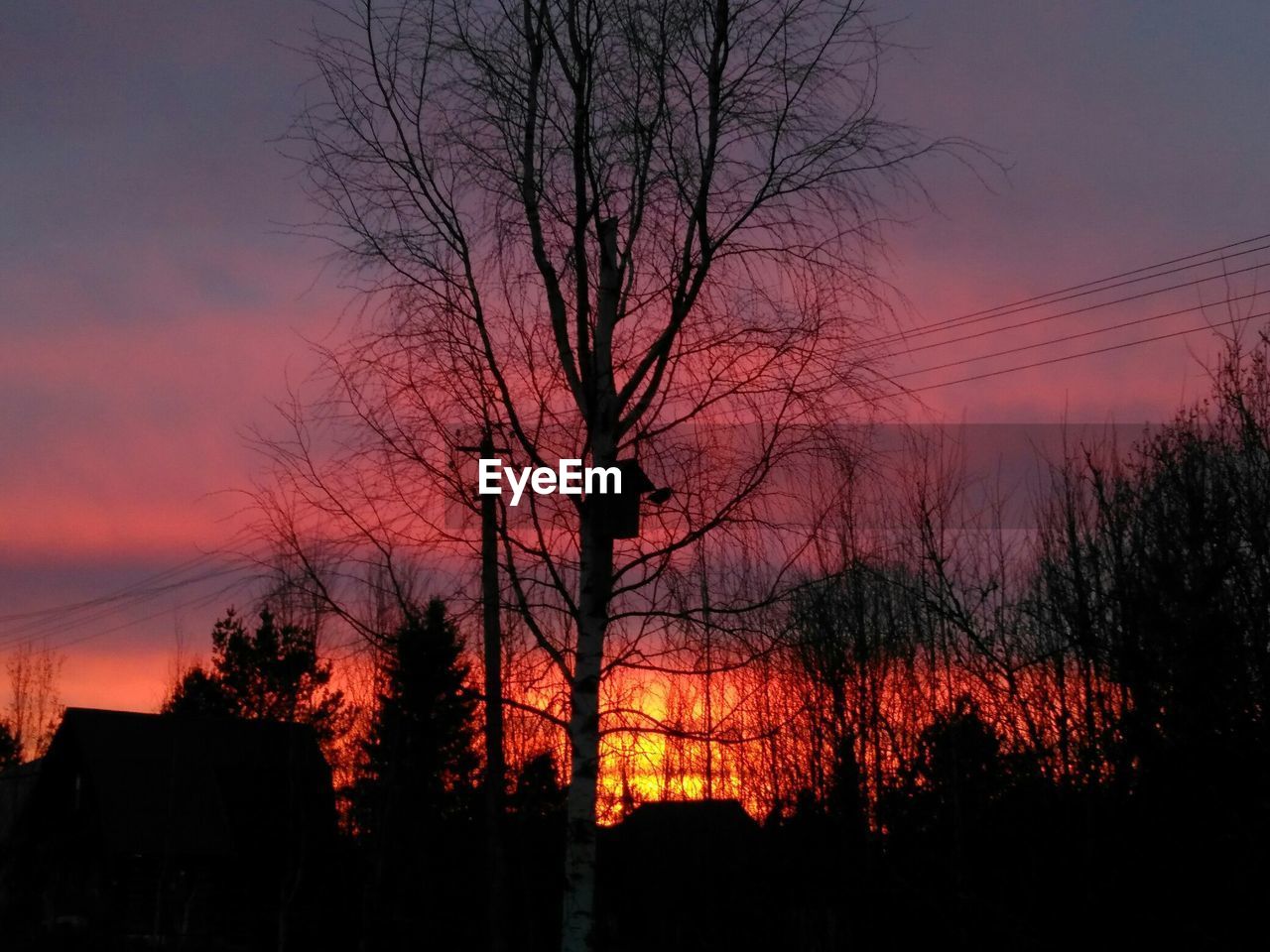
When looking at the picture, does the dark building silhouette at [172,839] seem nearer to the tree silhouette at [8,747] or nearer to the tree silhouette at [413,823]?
the tree silhouette at [413,823]

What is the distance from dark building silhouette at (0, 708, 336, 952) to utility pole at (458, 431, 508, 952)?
397cm

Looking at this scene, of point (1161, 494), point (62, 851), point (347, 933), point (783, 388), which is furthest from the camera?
point (62, 851)

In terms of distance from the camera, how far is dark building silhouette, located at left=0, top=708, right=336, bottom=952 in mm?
20094

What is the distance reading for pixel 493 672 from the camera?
1255 centimetres

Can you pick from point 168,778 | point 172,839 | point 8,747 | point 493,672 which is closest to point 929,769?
point 493,672

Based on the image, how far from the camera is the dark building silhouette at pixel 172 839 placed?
20.1 meters

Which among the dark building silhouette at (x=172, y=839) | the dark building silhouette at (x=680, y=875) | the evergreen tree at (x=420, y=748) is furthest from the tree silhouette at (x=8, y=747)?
the dark building silhouette at (x=680, y=875)

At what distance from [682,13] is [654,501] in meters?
3.38

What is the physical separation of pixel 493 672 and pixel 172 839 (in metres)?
20.9

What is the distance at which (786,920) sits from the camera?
15.6 metres

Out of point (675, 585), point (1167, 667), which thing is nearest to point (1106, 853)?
point (1167, 667)

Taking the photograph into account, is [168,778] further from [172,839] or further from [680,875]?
[680,875]

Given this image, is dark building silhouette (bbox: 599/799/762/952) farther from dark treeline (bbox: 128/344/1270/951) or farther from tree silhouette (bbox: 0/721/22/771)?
tree silhouette (bbox: 0/721/22/771)

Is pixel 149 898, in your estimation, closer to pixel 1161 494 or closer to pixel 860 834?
pixel 860 834
